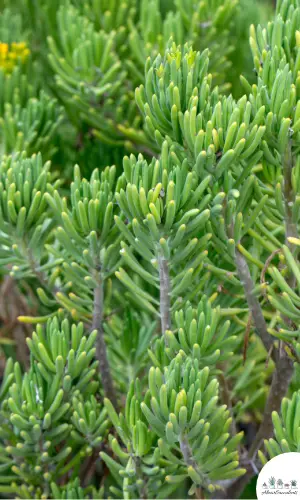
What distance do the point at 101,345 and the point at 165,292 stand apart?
13 centimetres

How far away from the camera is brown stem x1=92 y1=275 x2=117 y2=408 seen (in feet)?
2.16

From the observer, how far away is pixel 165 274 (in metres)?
0.58

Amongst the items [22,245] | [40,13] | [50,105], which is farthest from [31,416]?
[40,13]

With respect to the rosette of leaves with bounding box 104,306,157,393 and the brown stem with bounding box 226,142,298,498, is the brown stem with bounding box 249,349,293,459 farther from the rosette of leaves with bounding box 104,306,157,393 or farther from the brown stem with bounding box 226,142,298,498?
the rosette of leaves with bounding box 104,306,157,393

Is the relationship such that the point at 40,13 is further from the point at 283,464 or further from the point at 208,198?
the point at 283,464

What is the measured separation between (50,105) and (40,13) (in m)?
0.31

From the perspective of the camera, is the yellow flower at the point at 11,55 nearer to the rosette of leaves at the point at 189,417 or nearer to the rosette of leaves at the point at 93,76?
the rosette of leaves at the point at 93,76

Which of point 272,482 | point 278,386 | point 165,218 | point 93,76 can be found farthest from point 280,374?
point 93,76

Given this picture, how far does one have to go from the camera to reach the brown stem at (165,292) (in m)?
0.58

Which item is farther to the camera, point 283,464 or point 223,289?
point 223,289

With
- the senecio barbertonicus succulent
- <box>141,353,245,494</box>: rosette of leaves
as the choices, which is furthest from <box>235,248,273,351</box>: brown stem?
<box>141,353,245,494</box>: rosette of leaves

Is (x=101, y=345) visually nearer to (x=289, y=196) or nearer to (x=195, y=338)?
(x=195, y=338)

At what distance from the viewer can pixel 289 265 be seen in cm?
60

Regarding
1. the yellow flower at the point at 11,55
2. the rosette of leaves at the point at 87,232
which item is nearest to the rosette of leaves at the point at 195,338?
the rosette of leaves at the point at 87,232
